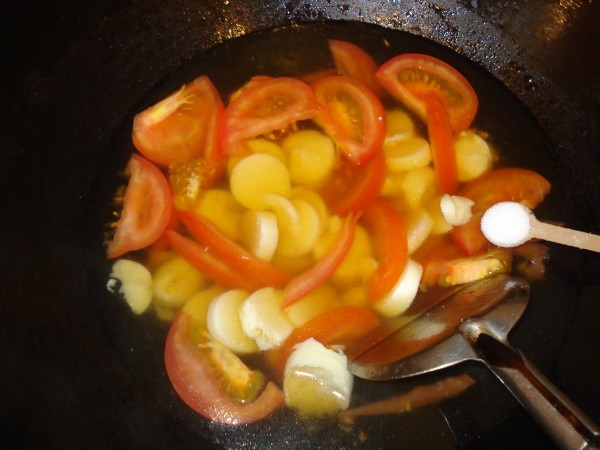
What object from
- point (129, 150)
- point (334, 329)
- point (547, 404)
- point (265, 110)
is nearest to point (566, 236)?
point (547, 404)

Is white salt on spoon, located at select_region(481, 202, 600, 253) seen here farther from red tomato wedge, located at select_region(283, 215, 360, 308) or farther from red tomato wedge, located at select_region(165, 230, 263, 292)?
red tomato wedge, located at select_region(165, 230, 263, 292)

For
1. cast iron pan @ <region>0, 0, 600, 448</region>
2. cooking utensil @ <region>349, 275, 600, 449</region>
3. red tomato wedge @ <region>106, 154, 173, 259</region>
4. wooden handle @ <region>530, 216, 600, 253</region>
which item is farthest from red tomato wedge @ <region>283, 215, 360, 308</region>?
wooden handle @ <region>530, 216, 600, 253</region>

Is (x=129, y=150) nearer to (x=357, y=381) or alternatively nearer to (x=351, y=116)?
(x=351, y=116)

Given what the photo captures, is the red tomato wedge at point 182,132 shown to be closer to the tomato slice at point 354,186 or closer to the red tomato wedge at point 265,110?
the red tomato wedge at point 265,110

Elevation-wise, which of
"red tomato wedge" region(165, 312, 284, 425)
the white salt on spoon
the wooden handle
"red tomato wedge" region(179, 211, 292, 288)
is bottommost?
"red tomato wedge" region(165, 312, 284, 425)

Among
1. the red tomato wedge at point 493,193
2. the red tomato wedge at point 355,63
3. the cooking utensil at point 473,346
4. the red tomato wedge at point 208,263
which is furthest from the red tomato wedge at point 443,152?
the red tomato wedge at point 208,263

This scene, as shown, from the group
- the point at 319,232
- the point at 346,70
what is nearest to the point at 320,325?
the point at 319,232
